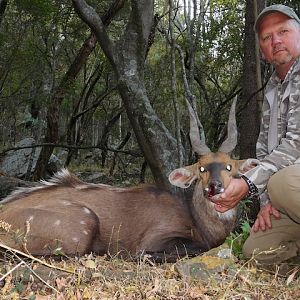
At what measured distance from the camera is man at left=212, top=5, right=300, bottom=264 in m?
3.98

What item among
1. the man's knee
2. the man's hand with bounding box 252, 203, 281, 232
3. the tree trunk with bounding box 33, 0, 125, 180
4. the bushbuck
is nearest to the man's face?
the man's knee

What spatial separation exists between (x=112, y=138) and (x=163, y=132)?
19728mm

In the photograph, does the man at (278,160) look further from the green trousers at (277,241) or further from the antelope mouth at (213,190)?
the antelope mouth at (213,190)

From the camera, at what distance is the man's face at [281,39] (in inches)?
179

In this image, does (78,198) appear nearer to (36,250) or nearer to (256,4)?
(36,250)

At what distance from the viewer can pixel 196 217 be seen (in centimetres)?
609

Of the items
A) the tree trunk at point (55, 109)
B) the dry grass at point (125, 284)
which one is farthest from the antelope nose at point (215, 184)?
the tree trunk at point (55, 109)

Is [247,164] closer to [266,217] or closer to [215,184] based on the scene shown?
[215,184]

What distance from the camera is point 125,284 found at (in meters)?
3.83

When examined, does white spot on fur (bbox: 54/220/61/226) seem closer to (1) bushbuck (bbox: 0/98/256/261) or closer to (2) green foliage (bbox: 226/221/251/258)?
(1) bushbuck (bbox: 0/98/256/261)

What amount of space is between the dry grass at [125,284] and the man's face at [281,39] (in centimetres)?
176

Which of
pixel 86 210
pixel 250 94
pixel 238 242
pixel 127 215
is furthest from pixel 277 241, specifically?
pixel 250 94

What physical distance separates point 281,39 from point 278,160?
1.08 meters

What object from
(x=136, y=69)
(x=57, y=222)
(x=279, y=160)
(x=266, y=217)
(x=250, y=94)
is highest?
(x=136, y=69)
